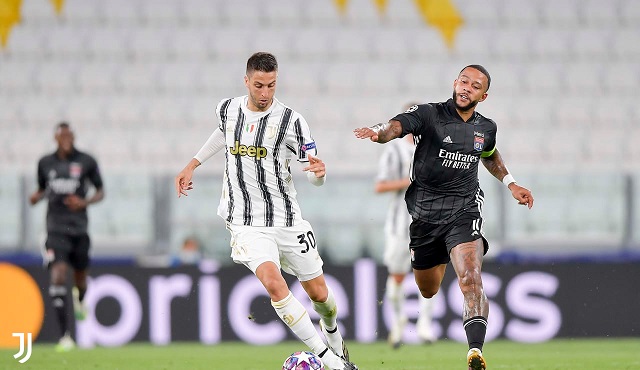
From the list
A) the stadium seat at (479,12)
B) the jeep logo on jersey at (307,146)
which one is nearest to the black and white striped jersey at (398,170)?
the jeep logo on jersey at (307,146)

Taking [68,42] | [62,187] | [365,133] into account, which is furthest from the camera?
[68,42]

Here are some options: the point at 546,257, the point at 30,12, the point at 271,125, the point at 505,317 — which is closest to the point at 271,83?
the point at 271,125

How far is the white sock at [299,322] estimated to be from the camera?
679 cm

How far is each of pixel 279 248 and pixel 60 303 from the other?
185 inches

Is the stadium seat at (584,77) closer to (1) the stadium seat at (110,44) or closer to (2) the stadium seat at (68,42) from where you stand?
(1) the stadium seat at (110,44)

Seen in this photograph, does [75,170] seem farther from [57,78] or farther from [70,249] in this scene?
[57,78]

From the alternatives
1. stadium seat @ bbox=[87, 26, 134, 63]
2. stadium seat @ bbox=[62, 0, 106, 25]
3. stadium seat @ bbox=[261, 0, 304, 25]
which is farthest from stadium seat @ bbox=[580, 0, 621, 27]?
stadium seat @ bbox=[62, 0, 106, 25]

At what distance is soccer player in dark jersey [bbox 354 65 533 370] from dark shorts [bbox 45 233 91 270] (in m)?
5.05

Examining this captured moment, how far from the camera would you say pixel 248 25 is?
16.6 m

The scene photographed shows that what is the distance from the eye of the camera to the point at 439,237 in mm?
7262

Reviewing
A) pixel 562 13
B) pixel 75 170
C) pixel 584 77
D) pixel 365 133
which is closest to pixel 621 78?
pixel 584 77

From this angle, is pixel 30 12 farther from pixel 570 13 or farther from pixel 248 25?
pixel 570 13

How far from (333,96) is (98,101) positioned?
331cm

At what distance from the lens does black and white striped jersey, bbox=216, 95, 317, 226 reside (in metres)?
6.95
